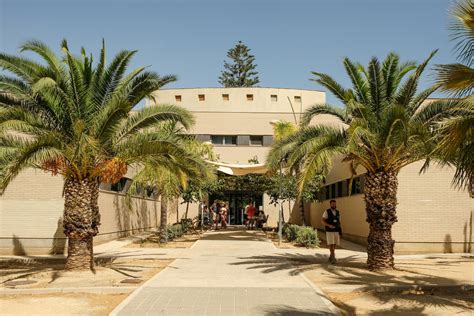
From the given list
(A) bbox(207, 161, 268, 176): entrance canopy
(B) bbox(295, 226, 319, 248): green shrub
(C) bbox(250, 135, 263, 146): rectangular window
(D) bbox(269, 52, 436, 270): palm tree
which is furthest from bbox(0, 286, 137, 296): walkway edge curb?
(C) bbox(250, 135, 263, 146): rectangular window

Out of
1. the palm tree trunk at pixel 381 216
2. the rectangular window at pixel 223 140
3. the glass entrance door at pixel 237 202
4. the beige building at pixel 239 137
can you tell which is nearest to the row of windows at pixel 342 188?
the beige building at pixel 239 137

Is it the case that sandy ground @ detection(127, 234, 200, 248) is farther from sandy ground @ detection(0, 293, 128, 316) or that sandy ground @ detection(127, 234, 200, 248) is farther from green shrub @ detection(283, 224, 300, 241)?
sandy ground @ detection(0, 293, 128, 316)

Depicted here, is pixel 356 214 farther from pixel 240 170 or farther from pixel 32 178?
pixel 32 178

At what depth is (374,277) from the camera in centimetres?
1270

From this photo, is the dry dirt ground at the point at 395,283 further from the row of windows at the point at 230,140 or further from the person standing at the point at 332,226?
the row of windows at the point at 230,140

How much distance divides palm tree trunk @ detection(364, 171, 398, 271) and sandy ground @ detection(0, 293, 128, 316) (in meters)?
6.95

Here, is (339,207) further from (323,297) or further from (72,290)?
(72,290)

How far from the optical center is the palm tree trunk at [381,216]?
547 inches

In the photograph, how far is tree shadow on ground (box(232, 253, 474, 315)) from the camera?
10.1 metres

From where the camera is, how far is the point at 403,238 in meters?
19.3

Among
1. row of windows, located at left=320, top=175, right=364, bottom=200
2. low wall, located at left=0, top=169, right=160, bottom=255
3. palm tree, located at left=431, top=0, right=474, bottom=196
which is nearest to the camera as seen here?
palm tree, located at left=431, top=0, right=474, bottom=196

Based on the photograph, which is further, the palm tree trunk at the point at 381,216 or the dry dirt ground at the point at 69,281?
the palm tree trunk at the point at 381,216

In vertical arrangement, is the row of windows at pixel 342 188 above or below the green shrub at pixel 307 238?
above

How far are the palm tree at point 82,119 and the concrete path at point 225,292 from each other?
276cm
